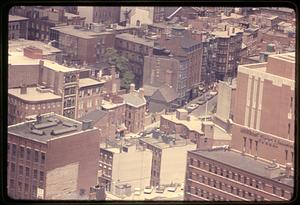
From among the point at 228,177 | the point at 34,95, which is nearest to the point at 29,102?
the point at 34,95

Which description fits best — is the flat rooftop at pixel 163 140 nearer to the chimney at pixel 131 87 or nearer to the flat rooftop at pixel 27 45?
the chimney at pixel 131 87

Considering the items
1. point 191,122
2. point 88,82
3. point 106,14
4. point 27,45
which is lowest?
point 191,122

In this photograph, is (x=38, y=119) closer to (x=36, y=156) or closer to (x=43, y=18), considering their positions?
(x=36, y=156)

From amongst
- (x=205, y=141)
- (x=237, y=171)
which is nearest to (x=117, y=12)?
(x=205, y=141)

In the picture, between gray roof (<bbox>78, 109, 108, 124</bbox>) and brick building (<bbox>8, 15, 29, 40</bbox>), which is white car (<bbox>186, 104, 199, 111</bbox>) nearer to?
gray roof (<bbox>78, 109, 108, 124</bbox>)

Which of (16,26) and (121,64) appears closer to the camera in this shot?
(16,26)

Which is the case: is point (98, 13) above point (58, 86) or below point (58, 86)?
above
